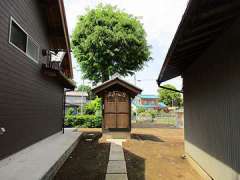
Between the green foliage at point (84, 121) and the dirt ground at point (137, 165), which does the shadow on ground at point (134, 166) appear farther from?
the green foliage at point (84, 121)

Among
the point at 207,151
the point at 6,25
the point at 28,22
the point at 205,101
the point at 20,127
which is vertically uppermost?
the point at 28,22

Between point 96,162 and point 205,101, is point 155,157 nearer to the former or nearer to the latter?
point 96,162

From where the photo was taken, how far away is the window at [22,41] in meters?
5.96

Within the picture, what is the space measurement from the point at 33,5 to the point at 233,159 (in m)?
7.58

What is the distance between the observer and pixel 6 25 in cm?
549

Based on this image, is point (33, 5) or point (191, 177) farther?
point (33, 5)

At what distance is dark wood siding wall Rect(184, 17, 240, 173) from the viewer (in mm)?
3635

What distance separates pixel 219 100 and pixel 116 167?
3270 mm

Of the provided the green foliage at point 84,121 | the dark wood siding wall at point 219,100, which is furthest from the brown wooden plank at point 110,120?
the green foliage at point 84,121

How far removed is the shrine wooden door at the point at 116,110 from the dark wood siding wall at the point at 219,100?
5906 mm

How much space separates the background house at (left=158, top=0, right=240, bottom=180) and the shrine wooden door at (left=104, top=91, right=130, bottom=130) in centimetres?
617

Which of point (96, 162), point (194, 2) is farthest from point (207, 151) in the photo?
point (194, 2)

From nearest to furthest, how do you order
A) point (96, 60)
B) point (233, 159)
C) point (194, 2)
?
1. point (194, 2)
2. point (233, 159)
3. point (96, 60)

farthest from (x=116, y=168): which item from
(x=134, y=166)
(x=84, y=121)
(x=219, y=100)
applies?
(x=84, y=121)
